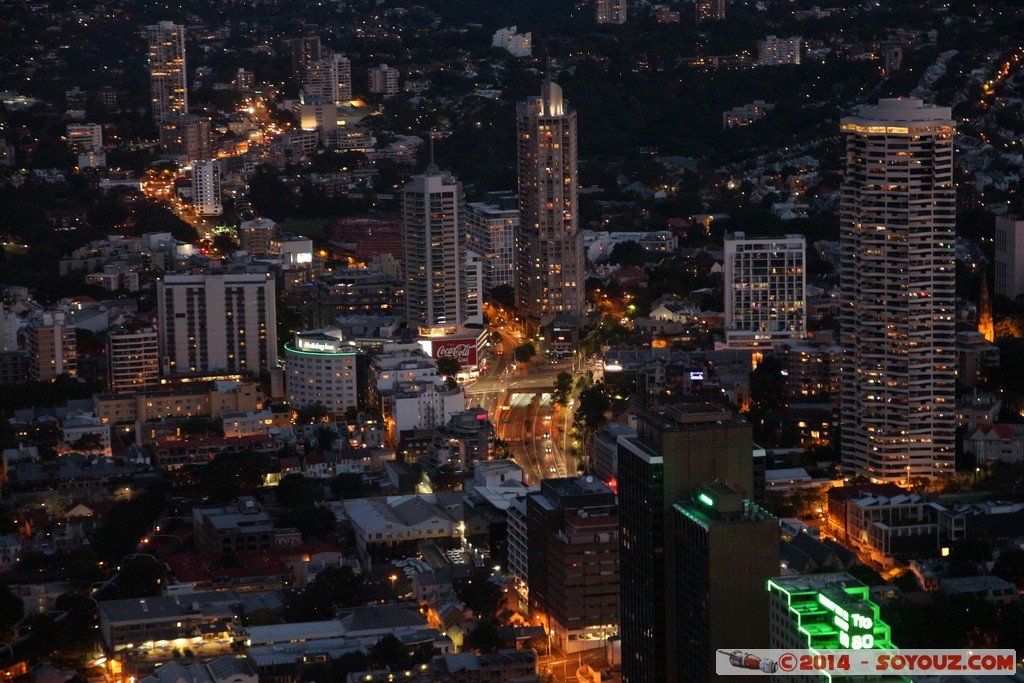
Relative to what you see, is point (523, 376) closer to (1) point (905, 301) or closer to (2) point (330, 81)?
(1) point (905, 301)

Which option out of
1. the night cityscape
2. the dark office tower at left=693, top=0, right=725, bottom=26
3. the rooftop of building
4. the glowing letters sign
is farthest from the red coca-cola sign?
Result: the dark office tower at left=693, top=0, right=725, bottom=26

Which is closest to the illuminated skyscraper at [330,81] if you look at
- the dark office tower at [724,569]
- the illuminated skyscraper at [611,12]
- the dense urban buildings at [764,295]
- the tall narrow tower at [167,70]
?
the tall narrow tower at [167,70]

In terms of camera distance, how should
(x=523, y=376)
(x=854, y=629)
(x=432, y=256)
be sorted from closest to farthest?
(x=854, y=629)
(x=523, y=376)
(x=432, y=256)

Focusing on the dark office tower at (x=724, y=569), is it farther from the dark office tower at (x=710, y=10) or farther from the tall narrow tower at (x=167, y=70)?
the dark office tower at (x=710, y=10)

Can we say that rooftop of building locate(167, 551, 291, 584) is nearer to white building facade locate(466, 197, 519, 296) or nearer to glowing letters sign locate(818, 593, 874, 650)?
glowing letters sign locate(818, 593, 874, 650)

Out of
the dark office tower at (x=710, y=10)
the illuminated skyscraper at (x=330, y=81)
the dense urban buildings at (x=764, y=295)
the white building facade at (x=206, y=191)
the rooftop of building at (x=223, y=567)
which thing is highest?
the dark office tower at (x=710, y=10)

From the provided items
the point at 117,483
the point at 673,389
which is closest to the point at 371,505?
the point at 117,483

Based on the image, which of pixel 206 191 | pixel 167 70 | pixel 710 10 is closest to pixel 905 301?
pixel 206 191
